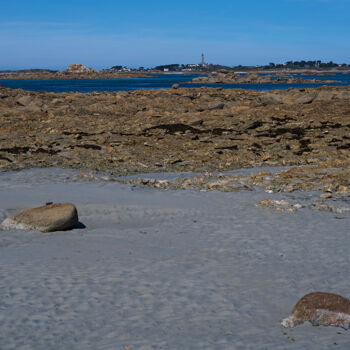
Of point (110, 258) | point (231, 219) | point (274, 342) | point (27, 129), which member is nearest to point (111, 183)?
point (231, 219)

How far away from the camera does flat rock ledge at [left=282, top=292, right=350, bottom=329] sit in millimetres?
5988

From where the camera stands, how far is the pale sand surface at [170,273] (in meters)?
5.92

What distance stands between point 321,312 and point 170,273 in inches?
113

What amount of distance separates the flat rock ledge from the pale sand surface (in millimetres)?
133

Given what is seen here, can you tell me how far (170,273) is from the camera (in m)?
8.23

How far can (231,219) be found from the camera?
1176 cm

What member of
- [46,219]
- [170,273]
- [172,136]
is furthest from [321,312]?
[172,136]

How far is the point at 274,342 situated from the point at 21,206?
854 centimetres

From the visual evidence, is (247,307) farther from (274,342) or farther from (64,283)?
(64,283)

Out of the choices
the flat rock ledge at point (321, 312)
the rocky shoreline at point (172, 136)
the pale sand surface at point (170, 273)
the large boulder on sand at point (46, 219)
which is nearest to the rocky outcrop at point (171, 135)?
the rocky shoreline at point (172, 136)

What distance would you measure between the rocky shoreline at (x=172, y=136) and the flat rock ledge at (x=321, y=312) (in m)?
9.34

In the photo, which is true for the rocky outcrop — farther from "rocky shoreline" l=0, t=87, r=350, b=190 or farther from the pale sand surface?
the pale sand surface

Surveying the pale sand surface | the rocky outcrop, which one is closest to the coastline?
the pale sand surface

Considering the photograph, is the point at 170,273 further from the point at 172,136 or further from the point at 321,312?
the point at 172,136
